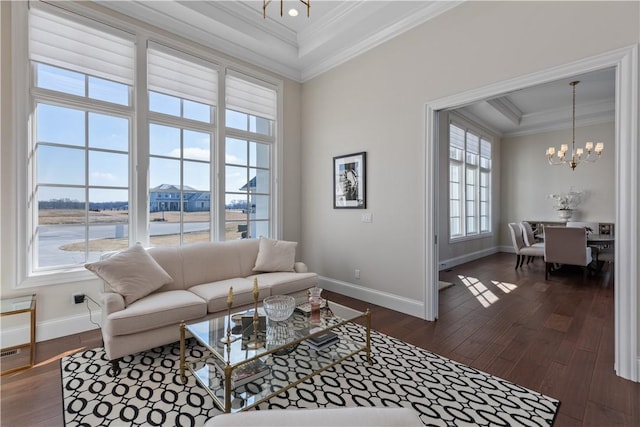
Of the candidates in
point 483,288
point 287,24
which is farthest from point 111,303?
point 483,288

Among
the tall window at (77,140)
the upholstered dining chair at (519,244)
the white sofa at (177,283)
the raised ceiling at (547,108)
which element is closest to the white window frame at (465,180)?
the raised ceiling at (547,108)

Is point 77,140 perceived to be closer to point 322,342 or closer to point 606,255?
point 322,342

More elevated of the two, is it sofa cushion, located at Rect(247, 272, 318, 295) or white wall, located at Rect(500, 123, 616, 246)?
white wall, located at Rect(500, 123, 616, 246)

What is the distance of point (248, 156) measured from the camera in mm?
4277

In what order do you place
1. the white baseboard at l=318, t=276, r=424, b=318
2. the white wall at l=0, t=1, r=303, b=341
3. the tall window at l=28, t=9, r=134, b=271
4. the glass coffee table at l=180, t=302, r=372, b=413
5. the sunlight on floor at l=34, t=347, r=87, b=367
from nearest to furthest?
the glass coffee table at l=180, t=302, r=372, b=413 < the sunlight on floor at l=34, t=347, r=87, b=367 < the white wall at l=0, t=1, r=303, b=341 < the tall window at l=28, t=9, r=134, b=271 < the white baseboard at l=318, t=276, r=424, b=318

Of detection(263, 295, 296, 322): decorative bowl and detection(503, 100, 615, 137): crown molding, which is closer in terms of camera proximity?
detection(263, 295, 296, 322): decorative bowl

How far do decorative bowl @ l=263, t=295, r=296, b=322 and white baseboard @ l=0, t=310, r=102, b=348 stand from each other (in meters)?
2.16

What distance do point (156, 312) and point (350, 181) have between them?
278 centimetres

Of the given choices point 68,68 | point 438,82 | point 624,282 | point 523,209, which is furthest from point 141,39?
point 523,209

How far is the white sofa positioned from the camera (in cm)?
223

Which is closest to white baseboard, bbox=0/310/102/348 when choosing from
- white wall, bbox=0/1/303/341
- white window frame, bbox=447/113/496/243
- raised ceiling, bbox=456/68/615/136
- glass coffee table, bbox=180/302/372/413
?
white wall, bbox=0/1/303/341

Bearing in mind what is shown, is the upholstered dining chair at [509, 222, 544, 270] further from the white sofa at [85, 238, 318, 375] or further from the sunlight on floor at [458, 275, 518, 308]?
the white sofa at [85, 238, 318, 375]

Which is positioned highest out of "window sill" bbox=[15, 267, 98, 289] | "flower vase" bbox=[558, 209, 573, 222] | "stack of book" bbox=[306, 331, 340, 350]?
"flower vase" bbox=[558, 209, 573, 222]

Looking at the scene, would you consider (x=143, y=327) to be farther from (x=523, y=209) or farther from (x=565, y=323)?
(x=523, y=209)
